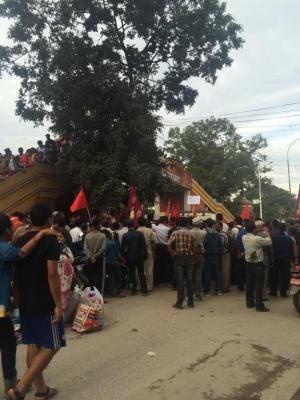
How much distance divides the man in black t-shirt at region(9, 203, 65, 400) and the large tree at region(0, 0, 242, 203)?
11846 mm

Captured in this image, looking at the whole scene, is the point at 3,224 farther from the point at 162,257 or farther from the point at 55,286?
the point at 162,257

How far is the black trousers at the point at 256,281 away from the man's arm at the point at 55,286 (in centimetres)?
555

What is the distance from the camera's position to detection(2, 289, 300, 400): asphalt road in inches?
197

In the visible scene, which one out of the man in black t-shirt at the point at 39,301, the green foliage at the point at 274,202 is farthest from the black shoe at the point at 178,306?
the green foliage at the point at 274,202

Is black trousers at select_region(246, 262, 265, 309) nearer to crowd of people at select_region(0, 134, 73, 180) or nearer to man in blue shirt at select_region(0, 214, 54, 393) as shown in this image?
man in blue shirt at select_region(0, 214, 54, 393)

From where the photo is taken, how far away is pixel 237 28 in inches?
794

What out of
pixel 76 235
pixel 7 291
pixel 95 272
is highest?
pixel 76 235

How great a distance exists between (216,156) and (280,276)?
97.0 ft

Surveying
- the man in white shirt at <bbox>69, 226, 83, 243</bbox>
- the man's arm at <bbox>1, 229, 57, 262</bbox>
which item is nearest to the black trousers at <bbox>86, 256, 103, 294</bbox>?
the man in white shirt at <bbox>69, 226, 83, 243</bbox>

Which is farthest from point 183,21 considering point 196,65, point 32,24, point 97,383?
point 97,383

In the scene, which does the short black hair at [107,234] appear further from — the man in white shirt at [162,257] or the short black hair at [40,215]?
the short black hair at [40,215]

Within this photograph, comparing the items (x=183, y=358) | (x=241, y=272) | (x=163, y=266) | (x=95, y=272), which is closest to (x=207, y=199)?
(x=163, y=266)

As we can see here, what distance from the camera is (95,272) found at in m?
10.2

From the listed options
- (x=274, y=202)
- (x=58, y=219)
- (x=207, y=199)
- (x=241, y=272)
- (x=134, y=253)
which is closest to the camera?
(x=58, y=219)
